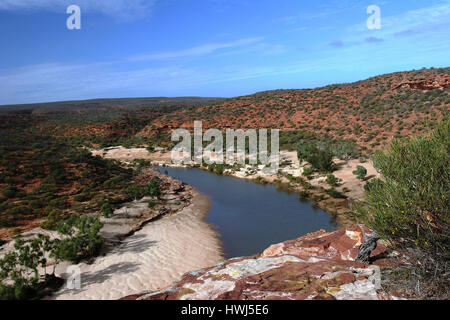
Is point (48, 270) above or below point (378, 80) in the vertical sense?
below

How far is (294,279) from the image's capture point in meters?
5.94

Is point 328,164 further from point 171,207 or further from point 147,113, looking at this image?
point 147,113

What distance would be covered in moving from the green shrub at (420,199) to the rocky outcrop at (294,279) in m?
1.10

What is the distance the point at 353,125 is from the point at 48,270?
37.1 m

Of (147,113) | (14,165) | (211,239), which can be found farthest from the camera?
(147,113)

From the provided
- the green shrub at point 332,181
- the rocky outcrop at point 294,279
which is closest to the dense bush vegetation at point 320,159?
the green shrub at point 332,181

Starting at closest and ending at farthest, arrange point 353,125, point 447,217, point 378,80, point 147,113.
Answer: point 447,217 → point 353,125 → point 378,80 → point 147,113

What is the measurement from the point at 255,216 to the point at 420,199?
1296 cm

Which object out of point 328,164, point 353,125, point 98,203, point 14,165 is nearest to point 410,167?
point 98,203

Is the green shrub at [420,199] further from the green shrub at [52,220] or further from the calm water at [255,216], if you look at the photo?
the green shrub at [52,220]

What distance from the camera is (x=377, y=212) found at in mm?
5637

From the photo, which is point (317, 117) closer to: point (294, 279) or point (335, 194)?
point (335, 194)

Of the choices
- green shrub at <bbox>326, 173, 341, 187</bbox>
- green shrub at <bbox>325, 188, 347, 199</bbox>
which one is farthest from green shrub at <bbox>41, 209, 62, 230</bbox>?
green shrub at <bbox>326, 173, 341, 187</bbox>

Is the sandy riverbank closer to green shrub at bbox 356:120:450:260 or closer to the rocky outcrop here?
the rocky outcrop
